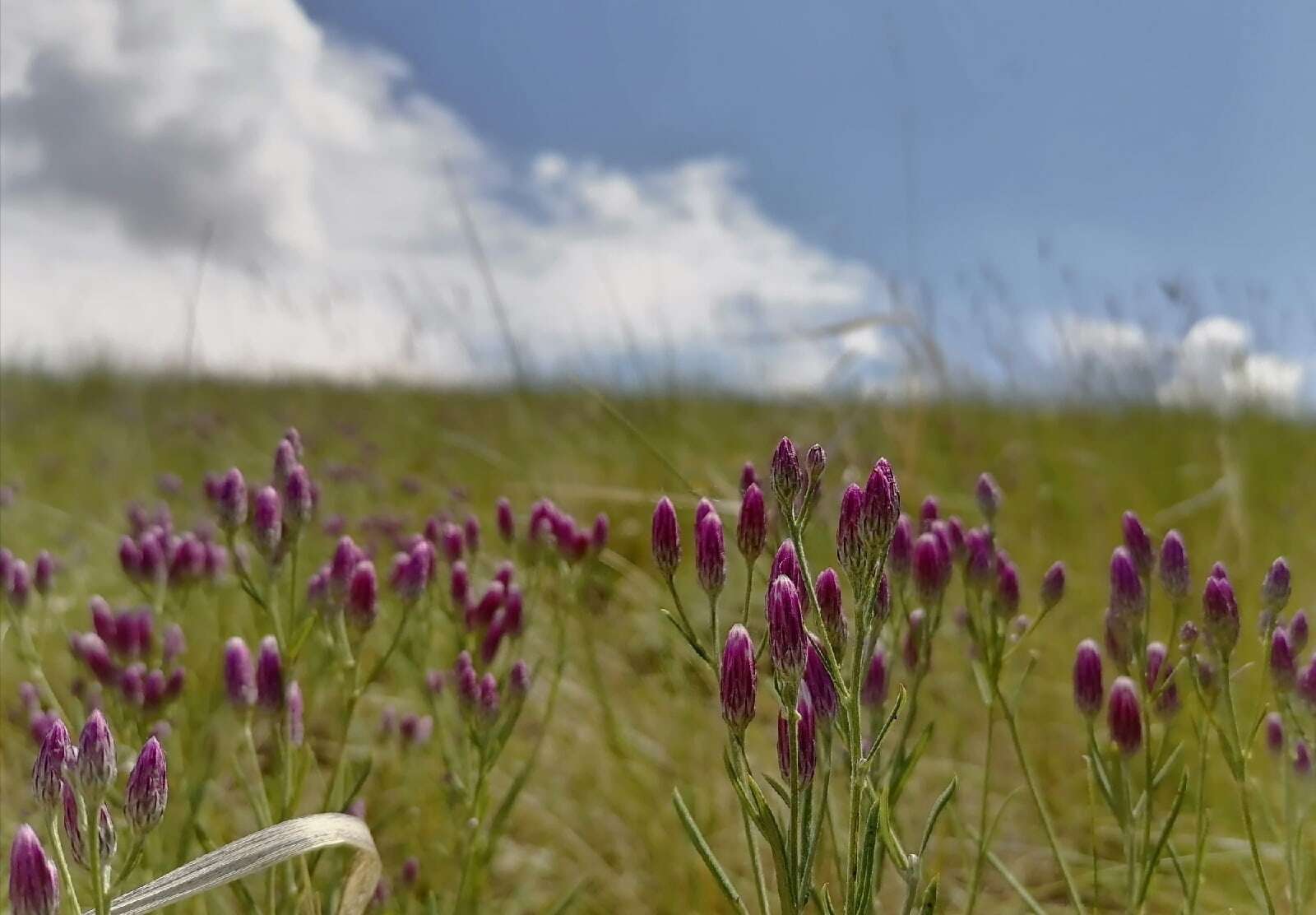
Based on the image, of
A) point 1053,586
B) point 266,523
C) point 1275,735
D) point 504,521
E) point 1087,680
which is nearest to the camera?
point 1087,680

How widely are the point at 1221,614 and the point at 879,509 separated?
55cm

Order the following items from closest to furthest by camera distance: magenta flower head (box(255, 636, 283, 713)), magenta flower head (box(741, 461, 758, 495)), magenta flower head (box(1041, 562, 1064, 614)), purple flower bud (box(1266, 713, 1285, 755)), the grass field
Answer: magenta flower head (box(741, 461, 758, 495)), magenta flower head (box(255, 636, 283, 713)), magenta flower head (box(1041, 562, 1064, 614)), purple flower bud (box(1266, 713, 1285, 755)), the grass field

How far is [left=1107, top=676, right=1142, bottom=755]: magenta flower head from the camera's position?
1.25m

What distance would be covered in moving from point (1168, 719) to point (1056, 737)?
1594 mm

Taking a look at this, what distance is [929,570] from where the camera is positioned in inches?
53.7

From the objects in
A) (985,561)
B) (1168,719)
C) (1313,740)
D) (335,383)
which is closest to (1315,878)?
(1313,740)

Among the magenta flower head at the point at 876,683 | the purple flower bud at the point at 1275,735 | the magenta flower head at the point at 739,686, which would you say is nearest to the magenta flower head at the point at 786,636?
the magenta flower head at the point at 739,686

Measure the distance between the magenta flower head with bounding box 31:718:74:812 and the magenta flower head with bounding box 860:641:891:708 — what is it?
2.69 ft

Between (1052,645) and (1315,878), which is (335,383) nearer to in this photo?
(1052,645)

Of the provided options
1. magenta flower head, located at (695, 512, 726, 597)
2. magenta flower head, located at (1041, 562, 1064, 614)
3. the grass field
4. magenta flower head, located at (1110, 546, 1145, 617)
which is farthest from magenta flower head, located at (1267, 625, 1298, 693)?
magenta flower head, located at (695, 512, 726, 597)

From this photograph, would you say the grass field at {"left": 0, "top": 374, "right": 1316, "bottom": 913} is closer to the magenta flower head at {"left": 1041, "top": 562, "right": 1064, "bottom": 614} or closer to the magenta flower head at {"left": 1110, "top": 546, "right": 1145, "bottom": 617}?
the magenta flower head at {"left": 1110, "top": 546, "right": 1145, "bottom": 617}

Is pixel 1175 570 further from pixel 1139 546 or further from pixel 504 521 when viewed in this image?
pixel 504 521

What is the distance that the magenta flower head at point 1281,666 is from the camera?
1.31 meters

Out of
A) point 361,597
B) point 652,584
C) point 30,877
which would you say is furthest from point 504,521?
point 652,584
